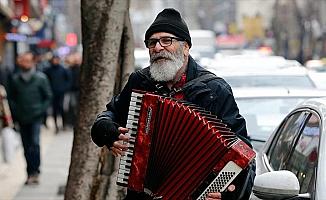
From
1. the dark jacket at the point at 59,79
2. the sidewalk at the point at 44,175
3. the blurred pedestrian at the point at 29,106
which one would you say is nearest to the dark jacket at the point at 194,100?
the sidewalk at the point at 44,175

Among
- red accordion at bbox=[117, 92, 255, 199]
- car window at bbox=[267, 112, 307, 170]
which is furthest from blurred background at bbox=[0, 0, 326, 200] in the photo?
red accordion at bbox=[117, 92, 255, 199]

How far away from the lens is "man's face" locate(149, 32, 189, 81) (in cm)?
491

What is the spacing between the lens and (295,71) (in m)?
12.3

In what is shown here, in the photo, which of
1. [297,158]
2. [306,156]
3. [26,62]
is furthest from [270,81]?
[306,156]

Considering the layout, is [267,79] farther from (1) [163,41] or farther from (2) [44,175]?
(1) [163,41]

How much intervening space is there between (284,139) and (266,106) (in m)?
2.76

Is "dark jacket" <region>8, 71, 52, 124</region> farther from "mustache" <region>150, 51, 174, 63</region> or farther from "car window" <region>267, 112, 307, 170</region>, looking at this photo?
"mustache" <region>150, 51, 174, 63</region>

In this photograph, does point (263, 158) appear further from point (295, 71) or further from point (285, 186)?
point (295, 71)

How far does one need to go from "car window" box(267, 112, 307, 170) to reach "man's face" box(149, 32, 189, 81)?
120 centimetres

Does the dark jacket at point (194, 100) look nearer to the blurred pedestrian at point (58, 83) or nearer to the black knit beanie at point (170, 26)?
the black knit beanie at point (170, 26)

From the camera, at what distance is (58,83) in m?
20.9

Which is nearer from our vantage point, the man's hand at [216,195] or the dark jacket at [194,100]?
the man's hand at [216,195]

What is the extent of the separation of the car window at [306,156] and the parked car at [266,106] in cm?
309

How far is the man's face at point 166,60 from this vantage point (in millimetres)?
4914
